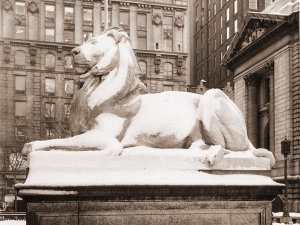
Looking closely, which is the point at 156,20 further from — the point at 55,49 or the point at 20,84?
the point at 20,84

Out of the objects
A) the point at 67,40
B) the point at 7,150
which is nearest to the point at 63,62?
the point at 67,40

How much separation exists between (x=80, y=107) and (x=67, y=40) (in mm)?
61751

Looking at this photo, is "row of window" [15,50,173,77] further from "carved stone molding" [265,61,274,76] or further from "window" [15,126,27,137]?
"carved stone molding" [265,61,274,76]

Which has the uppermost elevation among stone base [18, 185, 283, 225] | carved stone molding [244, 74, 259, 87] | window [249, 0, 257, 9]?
window [249, 0, 257, 9]

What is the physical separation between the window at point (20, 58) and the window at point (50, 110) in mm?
5648

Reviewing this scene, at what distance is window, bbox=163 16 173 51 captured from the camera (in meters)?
70.8

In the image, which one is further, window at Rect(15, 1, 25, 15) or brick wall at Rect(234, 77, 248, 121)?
window at Rect(15, 1, 25, 15)

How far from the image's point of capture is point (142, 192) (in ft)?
20.1

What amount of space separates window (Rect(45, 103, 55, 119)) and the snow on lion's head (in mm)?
54509

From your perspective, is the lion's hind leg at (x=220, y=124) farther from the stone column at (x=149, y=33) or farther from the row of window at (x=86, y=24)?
the stone column at (x=149, y=33)

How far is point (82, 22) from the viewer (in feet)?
224

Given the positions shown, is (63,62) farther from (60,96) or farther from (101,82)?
(101,82)

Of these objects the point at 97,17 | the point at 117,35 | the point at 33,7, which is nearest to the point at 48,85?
the point at 33,7

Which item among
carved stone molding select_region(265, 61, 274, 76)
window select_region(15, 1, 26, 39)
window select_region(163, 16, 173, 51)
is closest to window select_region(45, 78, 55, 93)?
window select_region(15, 1, 26, 39)
